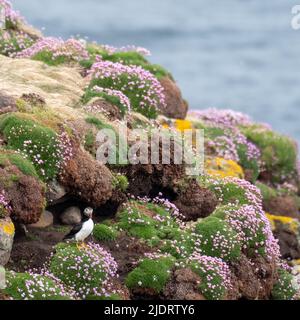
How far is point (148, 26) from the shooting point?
18262 centimetres

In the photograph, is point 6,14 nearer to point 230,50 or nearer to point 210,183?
point 210,183

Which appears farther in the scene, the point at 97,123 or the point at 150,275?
the point at 97,123

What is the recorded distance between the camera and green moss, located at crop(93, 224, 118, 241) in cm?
2145

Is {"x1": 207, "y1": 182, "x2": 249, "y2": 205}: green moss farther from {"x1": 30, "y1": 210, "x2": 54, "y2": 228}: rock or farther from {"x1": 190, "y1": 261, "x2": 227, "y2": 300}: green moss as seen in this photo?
{"x1": 30, "y1": 210, "x2": 54, "y2": 228}: rock

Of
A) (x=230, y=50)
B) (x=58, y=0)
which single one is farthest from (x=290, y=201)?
(x=58, y=0)

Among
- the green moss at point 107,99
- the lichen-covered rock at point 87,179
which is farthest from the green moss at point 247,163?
the lichen-covered rock at point 87,179

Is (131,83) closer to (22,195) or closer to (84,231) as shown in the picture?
Answer: (22,195)

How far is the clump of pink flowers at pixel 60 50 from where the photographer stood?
1168 inches

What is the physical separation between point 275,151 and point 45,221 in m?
13.0

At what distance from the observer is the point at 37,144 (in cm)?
2150

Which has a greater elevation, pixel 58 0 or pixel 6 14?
pixel 58 0

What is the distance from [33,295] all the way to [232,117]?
17.0 meters

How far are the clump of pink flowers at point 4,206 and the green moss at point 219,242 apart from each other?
4.31 meters

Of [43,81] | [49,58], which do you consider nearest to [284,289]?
[43,81]
